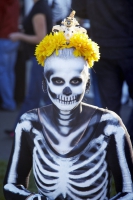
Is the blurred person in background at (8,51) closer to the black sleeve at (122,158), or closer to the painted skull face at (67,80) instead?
the painted skull face at (67,80)

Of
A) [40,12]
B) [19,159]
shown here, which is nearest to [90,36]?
[40,12]

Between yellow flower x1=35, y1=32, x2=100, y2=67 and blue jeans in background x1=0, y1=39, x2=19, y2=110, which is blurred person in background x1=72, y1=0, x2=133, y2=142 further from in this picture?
blue jeans in background x1=0, y1=39, x2=19, y2=110

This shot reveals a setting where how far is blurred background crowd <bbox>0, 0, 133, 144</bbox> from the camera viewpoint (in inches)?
241

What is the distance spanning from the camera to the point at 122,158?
3.49m

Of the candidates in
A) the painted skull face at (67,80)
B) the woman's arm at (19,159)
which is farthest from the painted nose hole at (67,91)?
the woman's arm at (19,159)

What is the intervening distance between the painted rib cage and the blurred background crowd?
2.70 metres

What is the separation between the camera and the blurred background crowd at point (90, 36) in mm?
6125

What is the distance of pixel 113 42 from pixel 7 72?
3.94m

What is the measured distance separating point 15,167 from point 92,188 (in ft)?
1.47

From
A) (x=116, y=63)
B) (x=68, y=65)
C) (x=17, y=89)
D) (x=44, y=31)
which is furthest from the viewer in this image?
(x=17, y=89)

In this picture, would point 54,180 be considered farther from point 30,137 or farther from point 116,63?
point 116,63

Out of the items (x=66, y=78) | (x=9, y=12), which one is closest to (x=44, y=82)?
(x=66, y=78)

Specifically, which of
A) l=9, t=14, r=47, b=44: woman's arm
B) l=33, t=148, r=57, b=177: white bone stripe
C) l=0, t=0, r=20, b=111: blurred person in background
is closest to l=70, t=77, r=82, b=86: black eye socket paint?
l=33, t=148, r=57, b=177: white bone stripe

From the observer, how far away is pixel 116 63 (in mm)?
6203
